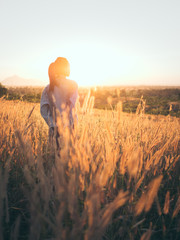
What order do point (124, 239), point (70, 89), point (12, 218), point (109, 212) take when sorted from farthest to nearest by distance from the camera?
point (70, 89) < point (12, 218) < point (124, 239) < point (109, 212)

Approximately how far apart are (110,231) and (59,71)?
1800 mm

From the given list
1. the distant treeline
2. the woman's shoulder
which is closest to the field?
the distant treeline

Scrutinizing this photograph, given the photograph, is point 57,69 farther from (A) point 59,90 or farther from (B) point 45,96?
(B) point 45,96

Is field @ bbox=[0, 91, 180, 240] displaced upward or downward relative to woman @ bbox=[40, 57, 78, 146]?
downward

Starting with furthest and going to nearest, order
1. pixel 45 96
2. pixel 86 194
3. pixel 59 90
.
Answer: pixel 45 96
pixel 59 90
pixel 86 194

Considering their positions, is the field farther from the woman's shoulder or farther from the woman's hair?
the woman's hair

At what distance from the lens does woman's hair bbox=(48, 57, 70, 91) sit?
1992 mm

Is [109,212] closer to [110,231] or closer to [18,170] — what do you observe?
[110,231]

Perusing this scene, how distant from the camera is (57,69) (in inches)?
79.9

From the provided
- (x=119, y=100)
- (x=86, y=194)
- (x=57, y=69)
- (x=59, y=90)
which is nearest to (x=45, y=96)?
(x=59, y=90)

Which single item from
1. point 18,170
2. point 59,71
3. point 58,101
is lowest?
point 18,170

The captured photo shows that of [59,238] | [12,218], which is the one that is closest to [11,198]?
[12,218]

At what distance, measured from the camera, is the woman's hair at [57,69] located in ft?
6.54

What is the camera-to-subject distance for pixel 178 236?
0.95 metres
